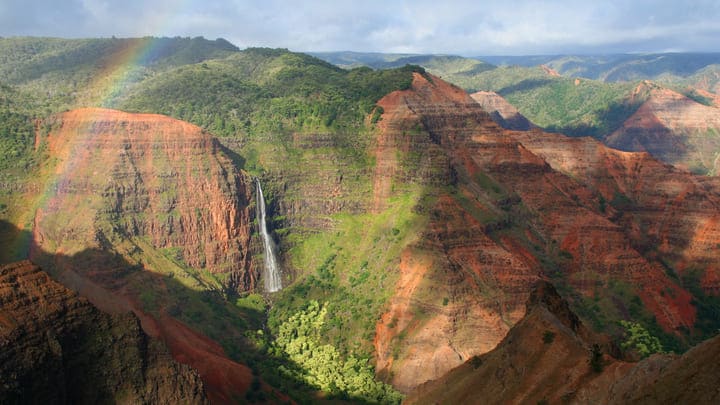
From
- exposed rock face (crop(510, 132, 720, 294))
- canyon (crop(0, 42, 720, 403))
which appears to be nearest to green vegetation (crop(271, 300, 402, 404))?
canyon (crop(0, 42, 720, 403))

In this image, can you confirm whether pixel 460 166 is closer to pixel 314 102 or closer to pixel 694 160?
pixel 314 102

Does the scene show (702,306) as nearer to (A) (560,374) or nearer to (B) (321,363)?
(B) (321,363)

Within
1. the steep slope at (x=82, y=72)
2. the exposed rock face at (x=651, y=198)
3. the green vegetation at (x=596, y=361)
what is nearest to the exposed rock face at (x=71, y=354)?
the green vegetation at (x=596, y=361)

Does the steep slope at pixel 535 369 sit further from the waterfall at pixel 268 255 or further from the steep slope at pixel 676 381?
the waterfall at pixel 268 255

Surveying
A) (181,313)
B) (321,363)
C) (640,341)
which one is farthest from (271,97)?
(640,341)

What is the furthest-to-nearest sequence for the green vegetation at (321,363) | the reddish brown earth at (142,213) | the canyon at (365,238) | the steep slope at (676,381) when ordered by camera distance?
1. the reddish brown earth at (142,213)
2. the canyon at (365,238)
3. the green vegetation at (321,363)
4. the steep slope at (676,381)

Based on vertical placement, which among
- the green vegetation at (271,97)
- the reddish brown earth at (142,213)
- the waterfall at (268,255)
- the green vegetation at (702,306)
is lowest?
the green vegetation at (702,306)

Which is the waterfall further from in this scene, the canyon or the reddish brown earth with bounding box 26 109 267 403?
the reddish brown earth with bounding box 26 109 267 403
